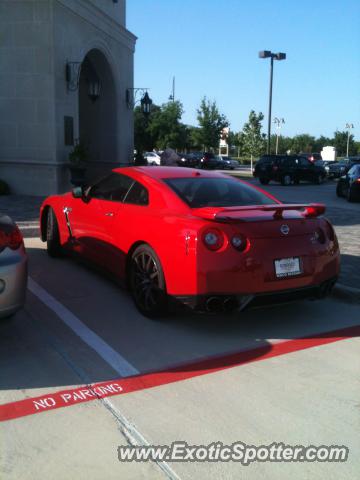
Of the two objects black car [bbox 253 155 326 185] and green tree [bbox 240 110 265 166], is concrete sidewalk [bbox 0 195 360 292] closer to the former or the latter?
black car [bbox 253 155 326 185]

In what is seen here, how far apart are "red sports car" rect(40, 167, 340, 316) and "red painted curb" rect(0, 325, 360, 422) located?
1.33 feet

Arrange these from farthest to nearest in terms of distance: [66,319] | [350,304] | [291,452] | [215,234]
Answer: [350,304] < [66,319] < [215,234] < [291,452]

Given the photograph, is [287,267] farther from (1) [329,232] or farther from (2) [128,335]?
(2) [128,335]

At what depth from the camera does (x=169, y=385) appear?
3.58 metres

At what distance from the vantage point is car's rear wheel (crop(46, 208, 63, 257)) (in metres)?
7.21

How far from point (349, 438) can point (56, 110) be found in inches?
532

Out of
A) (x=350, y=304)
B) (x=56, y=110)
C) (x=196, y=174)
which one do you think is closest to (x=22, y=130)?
(x=56, y=110)

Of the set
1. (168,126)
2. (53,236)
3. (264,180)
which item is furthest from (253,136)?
(53,236)

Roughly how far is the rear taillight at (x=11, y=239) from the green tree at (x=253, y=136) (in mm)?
46476

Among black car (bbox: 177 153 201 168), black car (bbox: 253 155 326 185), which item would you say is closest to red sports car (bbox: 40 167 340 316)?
black car (bbox: 253 155 326 185)

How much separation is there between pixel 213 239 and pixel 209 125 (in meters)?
51.4

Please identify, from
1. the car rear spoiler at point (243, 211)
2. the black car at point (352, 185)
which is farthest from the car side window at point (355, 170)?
the car rear spoiler at point (243, 211)

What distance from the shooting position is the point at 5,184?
595 inches

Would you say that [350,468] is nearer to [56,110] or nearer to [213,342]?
[213,342]
